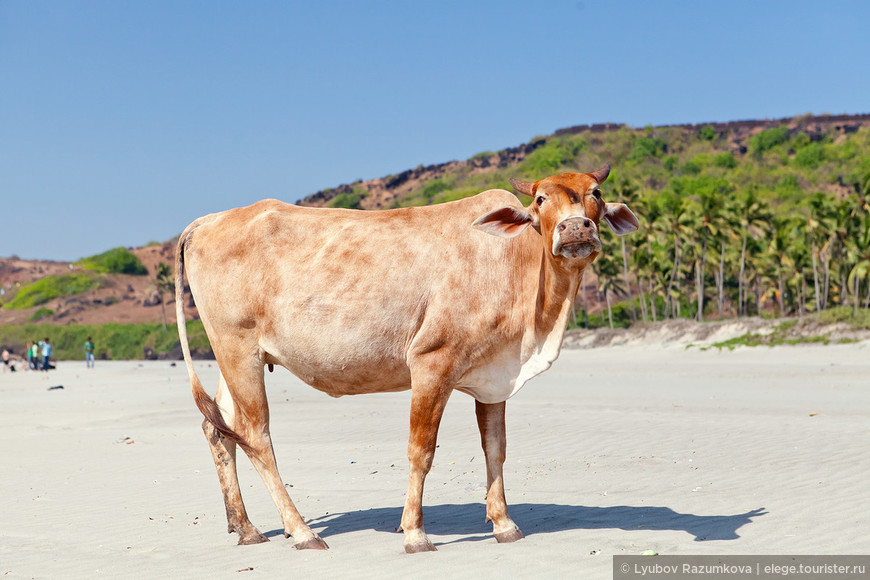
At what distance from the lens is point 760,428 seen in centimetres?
1426

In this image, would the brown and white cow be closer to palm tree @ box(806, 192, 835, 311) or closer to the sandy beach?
the sandy beach

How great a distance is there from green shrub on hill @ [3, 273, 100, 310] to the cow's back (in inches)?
3990

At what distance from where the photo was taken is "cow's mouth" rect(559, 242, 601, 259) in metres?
6.51

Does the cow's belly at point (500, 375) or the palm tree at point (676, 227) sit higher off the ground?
the palm tree at point (676, 227)

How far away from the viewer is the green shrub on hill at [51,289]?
100225 millimetres

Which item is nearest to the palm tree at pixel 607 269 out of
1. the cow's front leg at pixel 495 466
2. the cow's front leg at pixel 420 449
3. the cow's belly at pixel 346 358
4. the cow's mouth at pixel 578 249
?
the cow's front leg at pixel 495 466

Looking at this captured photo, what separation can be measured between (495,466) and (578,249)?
2.30 meters

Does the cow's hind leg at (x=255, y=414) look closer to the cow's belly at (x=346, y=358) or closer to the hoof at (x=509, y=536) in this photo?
the cow's belly at (x=346, y=358)

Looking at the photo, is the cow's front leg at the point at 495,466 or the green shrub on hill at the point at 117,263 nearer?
the cow's front leg at the point at 495,466

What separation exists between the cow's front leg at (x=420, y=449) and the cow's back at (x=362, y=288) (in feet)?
1.28

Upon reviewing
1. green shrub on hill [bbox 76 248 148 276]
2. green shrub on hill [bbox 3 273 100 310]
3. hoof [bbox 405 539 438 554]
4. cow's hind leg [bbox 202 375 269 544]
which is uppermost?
green shrub on hill [bbox 76 248 148 276]

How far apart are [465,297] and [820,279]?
69.1 metres

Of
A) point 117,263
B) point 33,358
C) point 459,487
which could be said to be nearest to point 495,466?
point 459,487

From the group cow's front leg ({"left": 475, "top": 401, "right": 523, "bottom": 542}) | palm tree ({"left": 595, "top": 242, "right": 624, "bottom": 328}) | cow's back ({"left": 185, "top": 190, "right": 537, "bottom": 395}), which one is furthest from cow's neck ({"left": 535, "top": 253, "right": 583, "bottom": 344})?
palm tree ({"left": 595, "top": 242, "right": 624, "bottom": 328})
